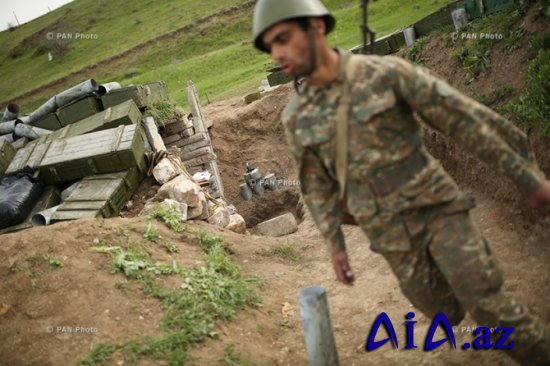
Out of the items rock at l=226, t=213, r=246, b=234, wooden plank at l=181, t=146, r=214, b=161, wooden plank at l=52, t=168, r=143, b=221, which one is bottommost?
rock at l=226, t=213, r=246, b=234

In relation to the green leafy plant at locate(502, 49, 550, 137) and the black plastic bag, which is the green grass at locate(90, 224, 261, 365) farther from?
the green leafy plant at locate(502, 49, 550, 137)

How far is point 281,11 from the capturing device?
2.47 m

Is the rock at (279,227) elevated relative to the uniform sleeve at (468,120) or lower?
lower

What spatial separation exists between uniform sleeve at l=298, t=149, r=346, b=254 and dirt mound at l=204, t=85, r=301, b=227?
8.40 metres

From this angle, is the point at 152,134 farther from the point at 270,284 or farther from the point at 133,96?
the point at 270,284

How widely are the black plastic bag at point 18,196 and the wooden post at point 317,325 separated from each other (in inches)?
251

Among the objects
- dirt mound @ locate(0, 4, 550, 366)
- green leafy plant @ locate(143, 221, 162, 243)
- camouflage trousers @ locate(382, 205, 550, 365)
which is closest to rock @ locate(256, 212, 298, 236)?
dirt mound @ locate(0, 4, 550, 366)

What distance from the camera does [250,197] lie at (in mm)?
11211

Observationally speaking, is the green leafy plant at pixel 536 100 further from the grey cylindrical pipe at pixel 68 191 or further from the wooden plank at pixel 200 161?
the wooden plank at pixel 200 161

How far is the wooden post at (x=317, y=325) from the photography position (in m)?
2.97

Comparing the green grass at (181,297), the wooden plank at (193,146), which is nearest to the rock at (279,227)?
the green grass at (181,297)

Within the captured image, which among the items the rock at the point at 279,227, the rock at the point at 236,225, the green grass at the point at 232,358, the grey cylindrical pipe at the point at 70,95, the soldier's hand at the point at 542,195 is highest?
the grey cylindrical pipe at the point at 70,95

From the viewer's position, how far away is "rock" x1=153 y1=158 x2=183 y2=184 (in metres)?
8.32

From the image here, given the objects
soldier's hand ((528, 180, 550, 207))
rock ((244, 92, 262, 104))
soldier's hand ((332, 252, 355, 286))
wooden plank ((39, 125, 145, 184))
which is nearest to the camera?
soldier's hand ((528, 180, 550, 207))
